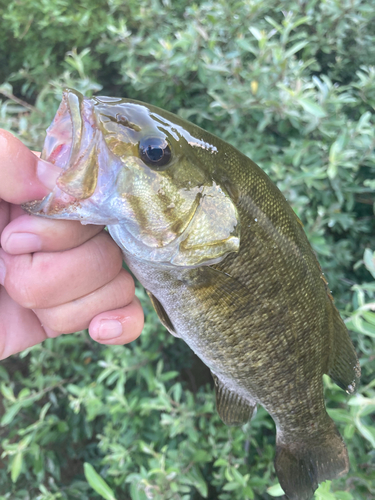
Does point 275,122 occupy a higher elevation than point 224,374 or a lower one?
higher

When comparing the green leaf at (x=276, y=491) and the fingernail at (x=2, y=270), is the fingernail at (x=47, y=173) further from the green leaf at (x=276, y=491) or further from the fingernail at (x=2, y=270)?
the green leaf at (x=276, y=491)

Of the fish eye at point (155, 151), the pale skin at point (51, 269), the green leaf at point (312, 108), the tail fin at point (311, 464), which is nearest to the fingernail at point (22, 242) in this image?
the pale skin at point (51, 269)

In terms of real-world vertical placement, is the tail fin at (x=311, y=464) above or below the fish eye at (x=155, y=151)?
below

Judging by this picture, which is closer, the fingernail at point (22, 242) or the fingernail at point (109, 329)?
the fingernail at point (22, 242)

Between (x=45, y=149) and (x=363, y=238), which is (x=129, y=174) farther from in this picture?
(x=363, y=238)

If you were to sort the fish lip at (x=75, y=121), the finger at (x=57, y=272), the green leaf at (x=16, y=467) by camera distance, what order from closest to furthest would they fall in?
1. the fish lip at (x=75, y=121)
2. the finger at (x=57, y=272)
3. the green leaf at (x=16, y=467)

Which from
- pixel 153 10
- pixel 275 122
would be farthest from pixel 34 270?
pixel 153 10

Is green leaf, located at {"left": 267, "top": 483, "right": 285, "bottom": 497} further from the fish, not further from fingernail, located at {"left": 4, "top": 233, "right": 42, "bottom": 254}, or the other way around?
fingernail, located at {"left": 4, "top": 233, "right": 42, "bottom": 254}

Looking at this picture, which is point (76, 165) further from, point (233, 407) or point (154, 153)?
point (233, 407)
